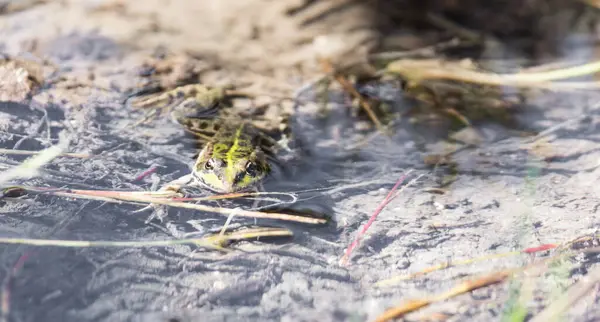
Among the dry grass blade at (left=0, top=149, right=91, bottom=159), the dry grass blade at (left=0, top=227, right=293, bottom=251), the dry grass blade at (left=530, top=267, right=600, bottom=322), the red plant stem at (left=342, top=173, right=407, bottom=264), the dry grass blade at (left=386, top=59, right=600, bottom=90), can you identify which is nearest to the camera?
the dry grass blade at (left=530, top=267, right=600, bottom=322)

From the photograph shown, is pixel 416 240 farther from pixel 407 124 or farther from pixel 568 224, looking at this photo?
pixel 407 124

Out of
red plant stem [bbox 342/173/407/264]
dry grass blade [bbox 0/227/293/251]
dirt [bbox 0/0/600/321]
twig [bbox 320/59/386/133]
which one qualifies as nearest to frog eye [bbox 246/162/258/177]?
dirt [bbox 0/0/600/321]

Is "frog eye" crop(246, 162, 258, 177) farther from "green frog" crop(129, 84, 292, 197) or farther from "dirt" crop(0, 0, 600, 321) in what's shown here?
"dirt" crop(0, 0, 600, 321)

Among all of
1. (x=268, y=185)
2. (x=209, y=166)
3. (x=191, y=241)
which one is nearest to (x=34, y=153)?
(x=209, y=166)

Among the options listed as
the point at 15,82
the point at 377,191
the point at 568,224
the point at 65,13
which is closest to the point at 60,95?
the point at 15,82

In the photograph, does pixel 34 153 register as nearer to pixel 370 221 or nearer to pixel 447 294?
pixel 370 221
